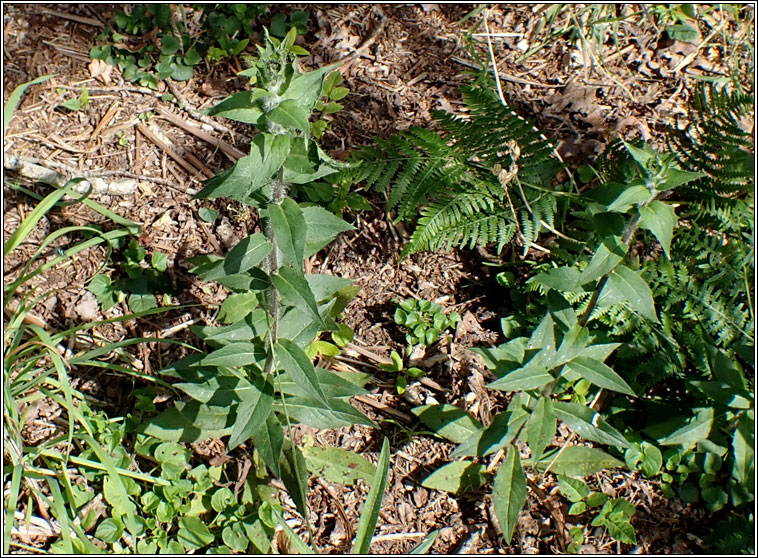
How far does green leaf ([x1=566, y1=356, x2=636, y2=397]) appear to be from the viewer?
90.0 inches

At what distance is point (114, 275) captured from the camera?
3109 mm

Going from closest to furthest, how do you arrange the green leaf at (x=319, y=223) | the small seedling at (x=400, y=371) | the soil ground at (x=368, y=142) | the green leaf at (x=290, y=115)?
1. the green leaf at (x=290, y=115)
2. the green leaf at (x=319, y=223)
3. the soil ground at (x=368, y=142)
4. the small seedling at (x=400, y=371)

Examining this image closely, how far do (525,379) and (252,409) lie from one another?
105 cm

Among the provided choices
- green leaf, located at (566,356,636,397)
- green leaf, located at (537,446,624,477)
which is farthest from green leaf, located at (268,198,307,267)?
green leaf, located at (537,446,624,477)

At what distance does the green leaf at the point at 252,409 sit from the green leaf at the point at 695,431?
173 cm

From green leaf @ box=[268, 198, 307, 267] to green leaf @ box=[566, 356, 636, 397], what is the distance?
1186mm

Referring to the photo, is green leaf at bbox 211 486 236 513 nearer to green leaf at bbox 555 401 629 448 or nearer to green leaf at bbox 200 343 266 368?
green leaf at bbox 200 343 266 368

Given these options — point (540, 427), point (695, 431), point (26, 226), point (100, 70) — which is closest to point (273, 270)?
point (540, 427)

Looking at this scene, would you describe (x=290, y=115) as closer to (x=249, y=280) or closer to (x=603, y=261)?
(x=249, y=280)

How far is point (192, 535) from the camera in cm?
253

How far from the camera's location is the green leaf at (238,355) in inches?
87.7

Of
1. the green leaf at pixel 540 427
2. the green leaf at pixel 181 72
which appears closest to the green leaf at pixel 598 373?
the green leaf at pixel 540 427

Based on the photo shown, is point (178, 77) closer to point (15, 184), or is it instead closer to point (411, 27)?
point (15, 184)

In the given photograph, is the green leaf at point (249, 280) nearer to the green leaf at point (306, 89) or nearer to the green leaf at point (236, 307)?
the green leaf at point (236, 307)
